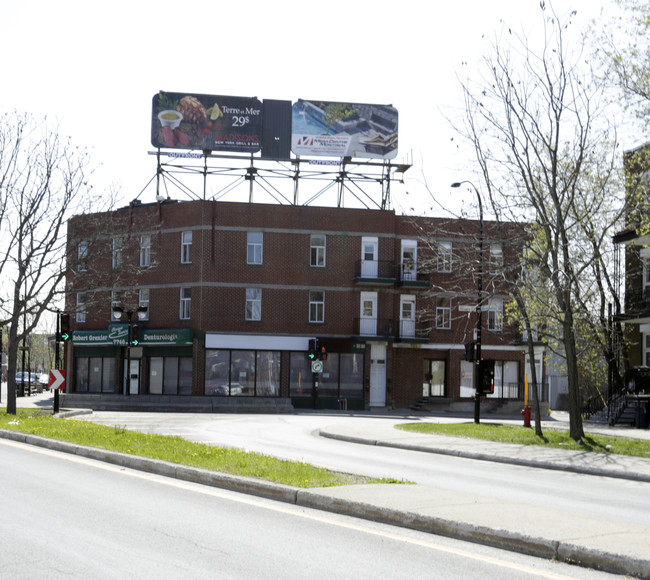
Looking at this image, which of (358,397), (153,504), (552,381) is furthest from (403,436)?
(552,381)

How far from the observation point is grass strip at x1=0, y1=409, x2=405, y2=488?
38.9ft

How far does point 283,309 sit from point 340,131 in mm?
10713

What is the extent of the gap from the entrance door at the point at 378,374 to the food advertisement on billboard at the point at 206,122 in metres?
13.3

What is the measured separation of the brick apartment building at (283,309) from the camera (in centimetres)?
4634

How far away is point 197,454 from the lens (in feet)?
48.8

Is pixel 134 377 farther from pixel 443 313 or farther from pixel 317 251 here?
pixel 443 313

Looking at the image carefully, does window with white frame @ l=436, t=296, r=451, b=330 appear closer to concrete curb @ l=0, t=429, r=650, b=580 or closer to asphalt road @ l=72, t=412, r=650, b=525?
asphalt road @ l=72, t=412, r=650, b=525

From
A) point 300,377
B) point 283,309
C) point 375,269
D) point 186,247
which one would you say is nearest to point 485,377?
point 300,377

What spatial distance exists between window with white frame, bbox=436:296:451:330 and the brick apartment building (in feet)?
0.46

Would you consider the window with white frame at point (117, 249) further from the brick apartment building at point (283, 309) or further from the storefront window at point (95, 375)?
the storefront window at point (95, 375)

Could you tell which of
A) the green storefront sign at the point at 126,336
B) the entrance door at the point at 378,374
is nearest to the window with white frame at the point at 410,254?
the entrance door at the point at 378,374

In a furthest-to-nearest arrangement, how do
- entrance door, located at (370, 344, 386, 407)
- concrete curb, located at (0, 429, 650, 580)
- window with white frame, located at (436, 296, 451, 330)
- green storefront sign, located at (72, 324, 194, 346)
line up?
window with white frame, located at (436, 296, 451, 330), entrance door, located at (370, 344, 386, 407), green storefront sign, located at (72, 324, 194, 346), concrete curb, located at (0, 429, 650, 580)

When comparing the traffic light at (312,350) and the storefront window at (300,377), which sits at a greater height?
the traffic light at (312,350)

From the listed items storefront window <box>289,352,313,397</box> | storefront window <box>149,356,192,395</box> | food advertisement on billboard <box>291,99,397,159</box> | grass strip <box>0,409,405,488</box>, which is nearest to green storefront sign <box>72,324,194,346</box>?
storefront window <box>149,356,192,395</box>
